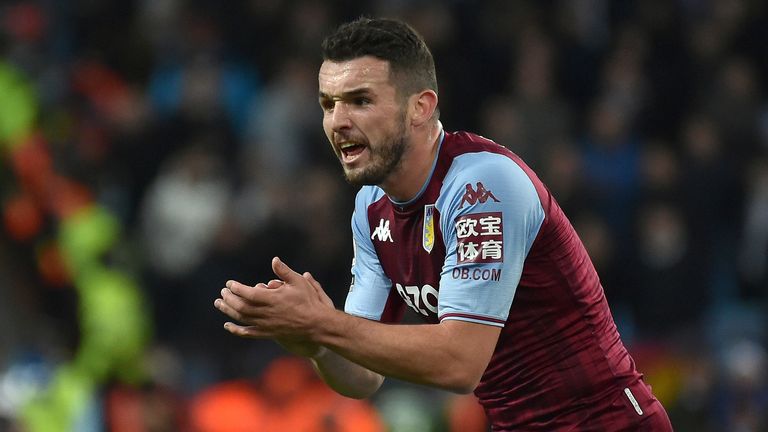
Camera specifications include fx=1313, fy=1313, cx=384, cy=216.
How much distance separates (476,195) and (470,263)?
201 mm

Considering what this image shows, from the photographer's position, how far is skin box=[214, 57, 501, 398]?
137 inches

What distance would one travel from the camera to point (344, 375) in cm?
425

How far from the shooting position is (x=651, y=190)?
966 centimetres

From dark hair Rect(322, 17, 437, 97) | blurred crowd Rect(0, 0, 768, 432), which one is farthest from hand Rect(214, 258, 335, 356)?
blurred crowd Rect(0, 0, 768, 432)

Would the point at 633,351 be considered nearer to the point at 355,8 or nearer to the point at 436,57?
the point at 436,57

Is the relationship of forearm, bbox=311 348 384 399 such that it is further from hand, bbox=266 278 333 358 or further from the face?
the face

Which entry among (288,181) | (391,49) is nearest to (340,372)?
(391,49)

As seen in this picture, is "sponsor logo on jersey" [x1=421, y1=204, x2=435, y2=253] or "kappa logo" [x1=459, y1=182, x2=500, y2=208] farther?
"sponsor logo on jersey" [x1=421, y1=204, x2=435, y2=253]

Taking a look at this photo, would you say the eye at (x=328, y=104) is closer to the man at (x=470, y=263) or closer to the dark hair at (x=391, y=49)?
the man at (x=470, y=263)

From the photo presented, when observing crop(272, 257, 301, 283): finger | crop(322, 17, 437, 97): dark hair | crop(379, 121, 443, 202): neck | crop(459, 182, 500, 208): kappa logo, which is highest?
crop(322, 17, 437, 97): dark hair

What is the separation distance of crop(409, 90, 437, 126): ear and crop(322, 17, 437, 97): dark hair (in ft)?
0.07

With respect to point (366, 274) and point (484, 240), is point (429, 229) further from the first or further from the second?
point (366, 274)

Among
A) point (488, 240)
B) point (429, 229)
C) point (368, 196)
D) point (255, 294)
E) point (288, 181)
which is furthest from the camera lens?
point (288, 181)

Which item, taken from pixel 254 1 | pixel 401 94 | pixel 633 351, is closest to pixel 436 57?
pixel 254 1
